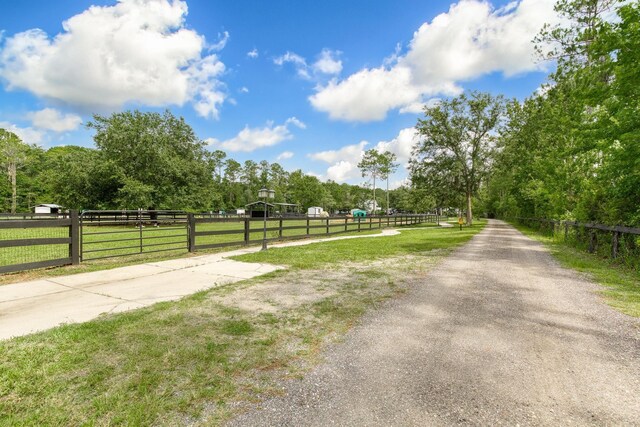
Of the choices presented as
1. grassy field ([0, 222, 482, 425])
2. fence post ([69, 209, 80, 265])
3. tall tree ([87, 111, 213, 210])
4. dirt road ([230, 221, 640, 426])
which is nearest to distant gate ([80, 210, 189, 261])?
fence post ([69, 209, 80, 265])

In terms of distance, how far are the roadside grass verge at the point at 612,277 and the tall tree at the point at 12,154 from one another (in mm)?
57759

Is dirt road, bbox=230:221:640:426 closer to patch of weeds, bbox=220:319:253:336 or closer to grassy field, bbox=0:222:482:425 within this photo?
grassy field, bbox=0:222:482:425

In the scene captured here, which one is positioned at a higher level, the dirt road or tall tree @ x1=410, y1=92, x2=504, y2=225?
tall tree @ x1=410, y1=92, x2=504, y2=225

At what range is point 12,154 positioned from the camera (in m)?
41.4

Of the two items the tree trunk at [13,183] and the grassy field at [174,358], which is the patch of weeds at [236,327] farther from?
the tree trunk at [13,183]

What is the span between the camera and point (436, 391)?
240cm

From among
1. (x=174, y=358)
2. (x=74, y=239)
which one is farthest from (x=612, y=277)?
(x=74, y=239)

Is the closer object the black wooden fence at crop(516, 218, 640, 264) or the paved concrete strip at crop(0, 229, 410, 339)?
the paved concrete strip at crop(0, 229, 410, 339)

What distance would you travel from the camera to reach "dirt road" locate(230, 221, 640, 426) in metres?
2.14

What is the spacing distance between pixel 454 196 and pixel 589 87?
24966 mm

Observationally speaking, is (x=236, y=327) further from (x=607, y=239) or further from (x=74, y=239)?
(x=607, y=239)

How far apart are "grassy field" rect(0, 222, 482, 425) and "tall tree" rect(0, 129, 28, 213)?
176ft

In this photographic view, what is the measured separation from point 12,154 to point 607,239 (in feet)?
198

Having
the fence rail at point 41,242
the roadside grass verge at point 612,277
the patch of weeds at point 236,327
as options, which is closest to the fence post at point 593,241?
the roadside grass verge at point 612,277
